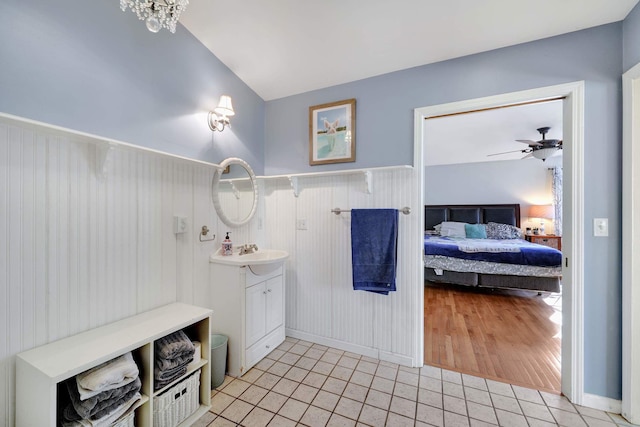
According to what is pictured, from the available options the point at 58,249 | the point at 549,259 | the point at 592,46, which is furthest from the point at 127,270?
the point at 549,259

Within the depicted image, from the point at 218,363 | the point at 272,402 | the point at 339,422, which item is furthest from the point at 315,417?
the point at 218,363

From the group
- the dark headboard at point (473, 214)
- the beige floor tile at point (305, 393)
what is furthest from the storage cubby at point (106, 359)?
the dark headboard at point (473, 214)

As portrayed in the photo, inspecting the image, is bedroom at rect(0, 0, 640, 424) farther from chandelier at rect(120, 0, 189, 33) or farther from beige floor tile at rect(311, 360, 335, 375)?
chandelier at rect(120, 0, 189, 33)

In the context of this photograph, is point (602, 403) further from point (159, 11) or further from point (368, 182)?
point (159, 11)

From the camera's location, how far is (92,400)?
1102mm

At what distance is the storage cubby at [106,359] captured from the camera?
1.02 metres

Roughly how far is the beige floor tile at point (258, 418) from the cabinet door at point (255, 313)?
0.47 meters

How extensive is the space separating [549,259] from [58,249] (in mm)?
5058

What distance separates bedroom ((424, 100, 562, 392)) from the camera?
88.2 inches

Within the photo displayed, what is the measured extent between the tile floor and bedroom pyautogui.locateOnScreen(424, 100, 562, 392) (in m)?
0.24

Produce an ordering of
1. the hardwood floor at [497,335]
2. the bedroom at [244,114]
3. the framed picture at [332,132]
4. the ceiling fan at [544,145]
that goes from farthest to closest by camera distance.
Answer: the ceiling fan at [544,145] < the framed picture at [332,132] < the hardwood floor at [497,335] < the bedroom at [244,114]

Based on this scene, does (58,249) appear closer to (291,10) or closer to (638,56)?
(291,10)

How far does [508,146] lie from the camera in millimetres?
4883

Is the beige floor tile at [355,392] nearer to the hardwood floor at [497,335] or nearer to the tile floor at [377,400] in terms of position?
the tile floor at [377,400]
